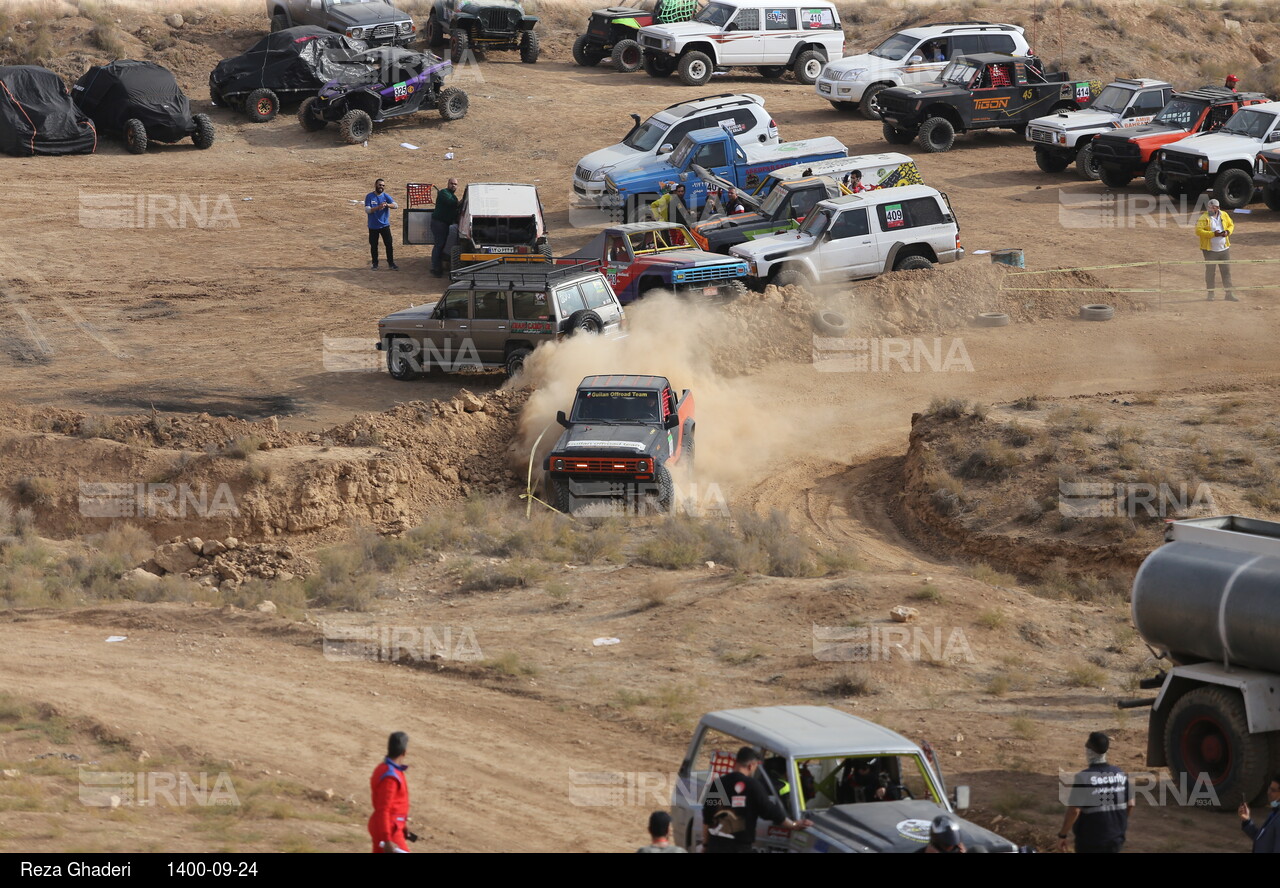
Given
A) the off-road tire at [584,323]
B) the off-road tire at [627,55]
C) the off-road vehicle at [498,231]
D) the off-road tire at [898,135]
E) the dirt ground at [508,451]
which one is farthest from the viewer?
the off-road tire at [627,55]

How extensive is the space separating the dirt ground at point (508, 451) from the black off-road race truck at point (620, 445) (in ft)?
4.45

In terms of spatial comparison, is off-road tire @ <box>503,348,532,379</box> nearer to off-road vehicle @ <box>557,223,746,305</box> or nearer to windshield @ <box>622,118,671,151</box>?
off-road vehicle @ <box>557,223,746,305</box>

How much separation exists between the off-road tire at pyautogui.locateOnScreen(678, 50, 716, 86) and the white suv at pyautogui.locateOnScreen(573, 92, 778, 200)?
7571 millimetres

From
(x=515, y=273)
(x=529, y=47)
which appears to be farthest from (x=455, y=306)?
(x=529, y=47)

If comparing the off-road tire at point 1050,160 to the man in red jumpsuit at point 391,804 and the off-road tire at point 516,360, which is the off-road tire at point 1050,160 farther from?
the man in red jumpsuit at point 391,804

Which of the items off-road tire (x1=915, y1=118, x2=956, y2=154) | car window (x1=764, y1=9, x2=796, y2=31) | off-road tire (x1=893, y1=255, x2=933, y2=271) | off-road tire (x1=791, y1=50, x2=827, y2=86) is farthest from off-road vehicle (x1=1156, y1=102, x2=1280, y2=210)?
car window (x1=764, y1=9, x2=796, y2=31)

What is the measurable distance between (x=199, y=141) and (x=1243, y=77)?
27.3m

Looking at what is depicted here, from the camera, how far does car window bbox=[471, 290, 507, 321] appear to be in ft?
67.7

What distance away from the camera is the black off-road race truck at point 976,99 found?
3209 centimetres

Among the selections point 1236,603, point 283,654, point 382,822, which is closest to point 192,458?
point 283,654

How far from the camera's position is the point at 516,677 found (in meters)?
12.3

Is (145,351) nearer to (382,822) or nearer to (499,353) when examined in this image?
(499,353)

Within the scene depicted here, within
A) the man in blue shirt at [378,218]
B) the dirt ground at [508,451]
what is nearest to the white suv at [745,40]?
the dirt ground at [508,451]

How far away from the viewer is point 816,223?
23.7 meters
